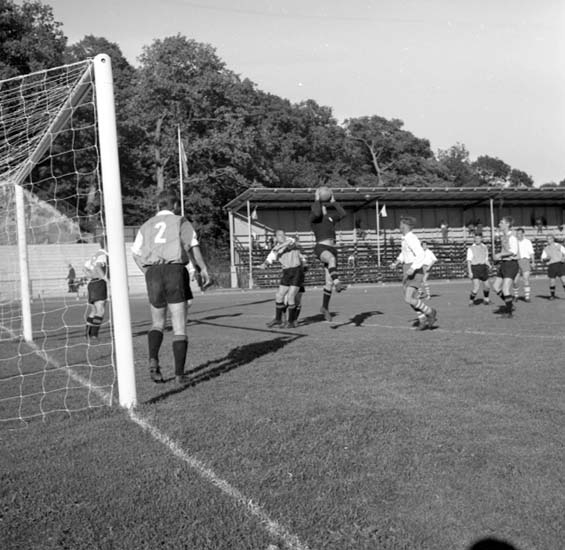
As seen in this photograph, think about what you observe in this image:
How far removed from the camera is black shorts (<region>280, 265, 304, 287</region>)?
494 inches

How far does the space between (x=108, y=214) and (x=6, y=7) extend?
39.9 meters

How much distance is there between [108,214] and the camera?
571 centimetres

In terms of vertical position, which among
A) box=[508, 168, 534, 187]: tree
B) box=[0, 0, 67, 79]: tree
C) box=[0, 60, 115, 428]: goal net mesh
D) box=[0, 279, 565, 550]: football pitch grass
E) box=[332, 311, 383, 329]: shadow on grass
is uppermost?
box=[0, 0, 67, 79]: tree

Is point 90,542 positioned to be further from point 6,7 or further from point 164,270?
point 6,7

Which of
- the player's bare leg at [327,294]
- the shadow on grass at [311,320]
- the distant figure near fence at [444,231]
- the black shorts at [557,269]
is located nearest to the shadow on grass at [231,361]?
the player's bare leg at [327,294]

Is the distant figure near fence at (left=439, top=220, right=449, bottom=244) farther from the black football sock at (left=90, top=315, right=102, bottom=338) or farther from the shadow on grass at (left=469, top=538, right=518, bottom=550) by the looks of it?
the shadow on grass at (left=469, top=538, right=518, bottom=550)

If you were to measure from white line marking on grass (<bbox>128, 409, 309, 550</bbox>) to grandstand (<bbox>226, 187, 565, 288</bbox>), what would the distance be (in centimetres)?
3369

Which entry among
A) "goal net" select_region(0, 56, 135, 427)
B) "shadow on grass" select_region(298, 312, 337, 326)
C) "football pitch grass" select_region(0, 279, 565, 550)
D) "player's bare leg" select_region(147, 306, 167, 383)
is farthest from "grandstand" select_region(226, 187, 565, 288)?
"football pitch grass" select_region(0, 279, 565, 550)

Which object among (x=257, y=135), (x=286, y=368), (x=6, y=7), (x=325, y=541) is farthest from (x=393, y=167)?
(x=325, y=541)

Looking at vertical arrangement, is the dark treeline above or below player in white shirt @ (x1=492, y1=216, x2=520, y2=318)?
above

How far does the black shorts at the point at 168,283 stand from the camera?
260 inches

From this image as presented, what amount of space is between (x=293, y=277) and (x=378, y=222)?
30.8 meters

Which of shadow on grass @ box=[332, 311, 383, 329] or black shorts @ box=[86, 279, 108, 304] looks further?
shadow on grass @ box=[332, 311, 383, 329]

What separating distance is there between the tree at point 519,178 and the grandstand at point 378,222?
4542 centimetres
